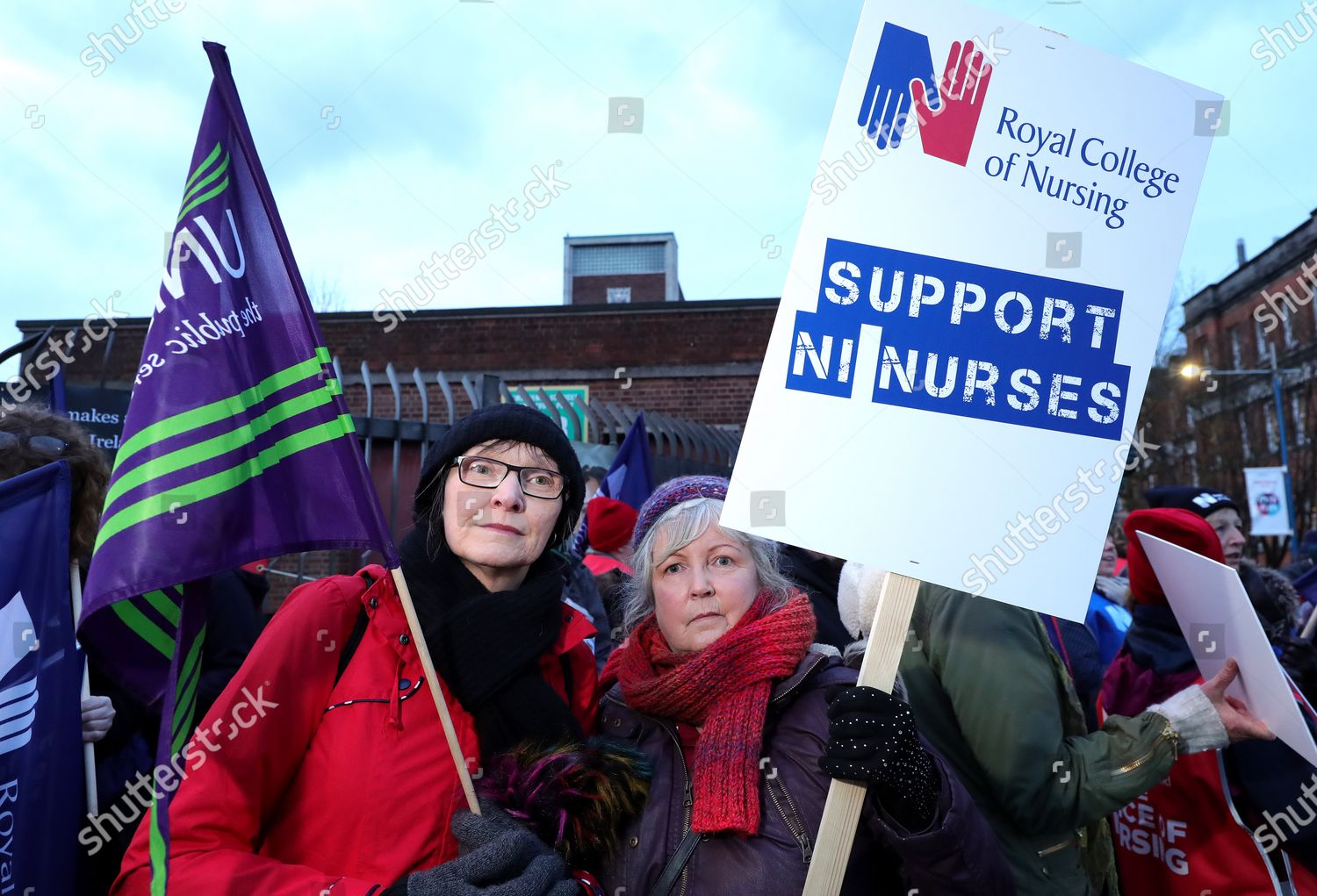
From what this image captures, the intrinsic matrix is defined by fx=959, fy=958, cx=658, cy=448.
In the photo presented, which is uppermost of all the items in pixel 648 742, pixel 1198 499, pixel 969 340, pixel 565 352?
pixel 565 352

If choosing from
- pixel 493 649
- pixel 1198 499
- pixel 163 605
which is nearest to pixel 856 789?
pixel 493 649

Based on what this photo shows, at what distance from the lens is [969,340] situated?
2.09 m

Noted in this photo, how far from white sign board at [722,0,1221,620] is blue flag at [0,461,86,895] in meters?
1.63

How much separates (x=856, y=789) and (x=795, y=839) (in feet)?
0.79

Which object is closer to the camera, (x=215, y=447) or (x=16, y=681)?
(x=215, y=447)

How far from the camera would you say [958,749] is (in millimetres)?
2500

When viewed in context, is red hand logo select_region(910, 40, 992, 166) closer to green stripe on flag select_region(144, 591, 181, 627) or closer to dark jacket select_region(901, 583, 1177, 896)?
dark jacket select_region(901, 583, 1177, 896)

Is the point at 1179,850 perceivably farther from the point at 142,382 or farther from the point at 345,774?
the point at 142,382

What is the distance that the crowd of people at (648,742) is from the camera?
187 cm

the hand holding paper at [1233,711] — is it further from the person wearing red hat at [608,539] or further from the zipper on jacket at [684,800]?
the person wearing red hat at [608,539]

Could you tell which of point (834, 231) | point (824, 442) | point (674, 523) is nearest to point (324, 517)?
point (674, 523)

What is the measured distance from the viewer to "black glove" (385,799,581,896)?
5.68 ft

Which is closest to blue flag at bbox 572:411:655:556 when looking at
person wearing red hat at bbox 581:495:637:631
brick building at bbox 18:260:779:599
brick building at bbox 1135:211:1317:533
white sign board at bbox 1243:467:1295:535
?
person wearing red hat at bbox 581:495:637:631

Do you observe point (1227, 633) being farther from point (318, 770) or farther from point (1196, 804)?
point (318, 770)
